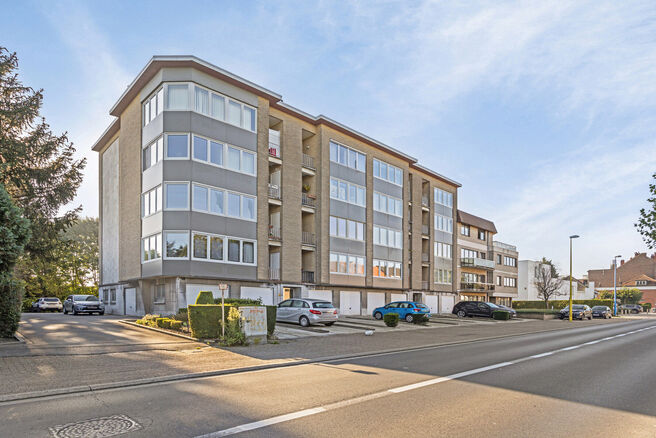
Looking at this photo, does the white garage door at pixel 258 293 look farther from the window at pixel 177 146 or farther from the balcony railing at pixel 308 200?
the window at pixel 177 146

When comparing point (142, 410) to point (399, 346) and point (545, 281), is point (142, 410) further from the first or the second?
point (545, 281)

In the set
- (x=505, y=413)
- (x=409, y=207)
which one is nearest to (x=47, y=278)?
(x=409, y=207)

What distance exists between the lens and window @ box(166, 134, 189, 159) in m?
25.7

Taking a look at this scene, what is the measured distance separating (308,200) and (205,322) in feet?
57.7

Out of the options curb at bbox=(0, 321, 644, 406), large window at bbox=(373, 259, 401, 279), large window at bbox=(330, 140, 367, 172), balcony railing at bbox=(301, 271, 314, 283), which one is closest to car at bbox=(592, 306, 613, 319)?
large window at bbox=(373, 259, 401, 279)

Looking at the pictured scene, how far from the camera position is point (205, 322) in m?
17.3

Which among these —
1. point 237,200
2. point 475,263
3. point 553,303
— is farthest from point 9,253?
point 553,303

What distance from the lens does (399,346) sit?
17203mm

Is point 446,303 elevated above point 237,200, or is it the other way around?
point 237,200

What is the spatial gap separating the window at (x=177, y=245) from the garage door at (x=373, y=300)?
17.9m

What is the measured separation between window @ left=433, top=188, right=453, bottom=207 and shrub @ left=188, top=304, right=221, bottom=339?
35674 mm

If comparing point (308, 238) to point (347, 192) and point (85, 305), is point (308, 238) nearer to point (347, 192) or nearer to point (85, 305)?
point (347, 192)

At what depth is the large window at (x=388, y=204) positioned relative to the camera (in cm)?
3978

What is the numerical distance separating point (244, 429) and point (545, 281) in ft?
212
